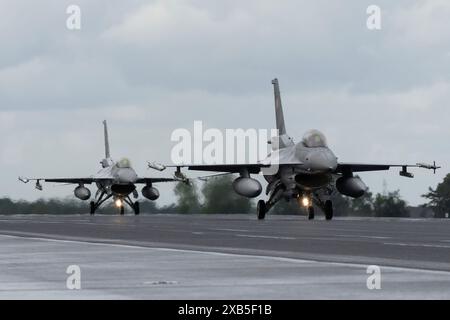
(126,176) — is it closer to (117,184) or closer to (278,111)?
(117,184)

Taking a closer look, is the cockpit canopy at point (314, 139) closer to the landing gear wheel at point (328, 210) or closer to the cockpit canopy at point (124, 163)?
the landing gear wheel at point (328, 210)

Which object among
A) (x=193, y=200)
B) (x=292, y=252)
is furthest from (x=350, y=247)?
(x=193, y=200)

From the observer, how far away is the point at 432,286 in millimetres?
13641

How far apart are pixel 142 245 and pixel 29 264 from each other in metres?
6.82

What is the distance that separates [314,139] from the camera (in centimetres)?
5234

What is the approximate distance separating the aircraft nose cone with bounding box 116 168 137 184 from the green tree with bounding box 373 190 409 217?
18206mm

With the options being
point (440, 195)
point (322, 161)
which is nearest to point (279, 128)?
point (322, 161)

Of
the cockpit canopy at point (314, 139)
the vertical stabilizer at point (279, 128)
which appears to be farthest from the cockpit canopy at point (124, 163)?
the cockpit canopy at point (314, 139)

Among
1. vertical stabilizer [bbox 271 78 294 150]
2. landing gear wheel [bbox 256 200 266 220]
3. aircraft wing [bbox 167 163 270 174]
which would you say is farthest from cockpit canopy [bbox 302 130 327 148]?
vertical stabilizer [bbox 271 78 294 150]

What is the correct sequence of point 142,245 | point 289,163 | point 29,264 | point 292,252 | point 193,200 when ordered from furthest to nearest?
point 193,200
point 289,163
point 142,245
point 292,252
point 29,264

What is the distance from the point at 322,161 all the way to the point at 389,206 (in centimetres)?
3690

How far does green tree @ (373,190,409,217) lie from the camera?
282 ft
